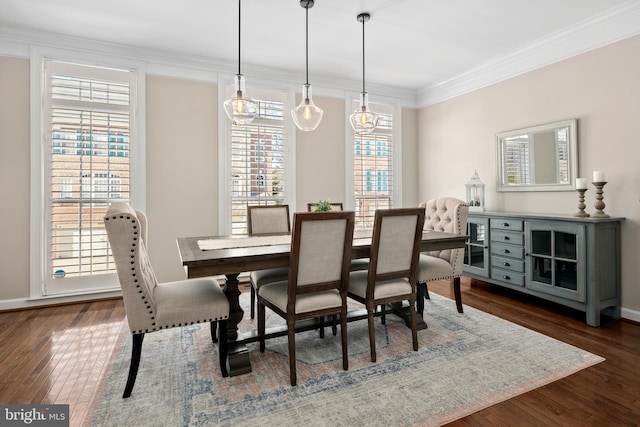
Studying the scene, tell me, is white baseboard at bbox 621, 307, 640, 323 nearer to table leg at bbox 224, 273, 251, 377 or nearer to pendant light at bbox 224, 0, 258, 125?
table leg at bbox 224, 273, 251, 377

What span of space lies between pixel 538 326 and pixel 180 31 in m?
4.27

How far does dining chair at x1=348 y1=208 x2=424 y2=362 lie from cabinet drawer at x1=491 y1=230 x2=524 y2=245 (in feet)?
5.63

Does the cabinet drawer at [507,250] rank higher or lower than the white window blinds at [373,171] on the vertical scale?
lower

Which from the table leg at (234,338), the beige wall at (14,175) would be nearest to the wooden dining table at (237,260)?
the table leg at (234,338)

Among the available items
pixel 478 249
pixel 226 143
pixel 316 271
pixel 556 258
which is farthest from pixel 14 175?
pixel 556 258

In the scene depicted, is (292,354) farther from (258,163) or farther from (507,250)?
(258,163)

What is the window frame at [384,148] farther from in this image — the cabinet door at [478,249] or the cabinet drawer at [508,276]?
the cabinet drawer at [508,276]

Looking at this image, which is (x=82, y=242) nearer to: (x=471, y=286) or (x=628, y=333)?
(x=471, y=286)

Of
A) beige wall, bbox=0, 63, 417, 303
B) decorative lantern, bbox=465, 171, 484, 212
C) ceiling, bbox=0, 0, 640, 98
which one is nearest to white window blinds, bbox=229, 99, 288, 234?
beige wall, bbox=0, 63, 417, 303

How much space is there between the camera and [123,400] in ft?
6.40

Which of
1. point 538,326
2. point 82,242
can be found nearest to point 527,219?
point 538,326

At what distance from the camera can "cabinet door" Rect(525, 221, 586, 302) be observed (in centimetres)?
306

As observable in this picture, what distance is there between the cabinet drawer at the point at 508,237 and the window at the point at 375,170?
1.78 meters

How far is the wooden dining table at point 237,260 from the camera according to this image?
Answer: 2.06 m
